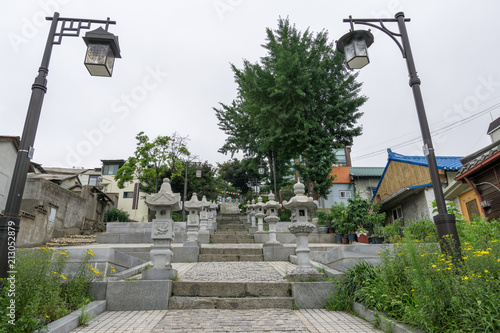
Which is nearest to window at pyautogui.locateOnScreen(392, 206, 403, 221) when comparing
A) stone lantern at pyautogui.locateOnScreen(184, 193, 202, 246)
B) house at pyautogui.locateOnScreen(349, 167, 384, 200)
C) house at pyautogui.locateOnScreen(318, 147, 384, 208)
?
house at pyautogui.locateOnScreen(318, 147, 384, 208)

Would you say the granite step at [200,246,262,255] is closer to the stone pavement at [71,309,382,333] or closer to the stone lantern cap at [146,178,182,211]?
the stone lantern cap at [146,178,182,211]

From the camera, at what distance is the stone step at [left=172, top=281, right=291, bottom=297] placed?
5367mm

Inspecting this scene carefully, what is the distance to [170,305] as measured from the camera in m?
5.17

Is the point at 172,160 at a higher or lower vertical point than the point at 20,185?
higher

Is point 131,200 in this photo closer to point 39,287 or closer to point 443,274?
point 39,287

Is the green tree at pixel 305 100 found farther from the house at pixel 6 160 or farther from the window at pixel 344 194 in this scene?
the house at pixel 6 160

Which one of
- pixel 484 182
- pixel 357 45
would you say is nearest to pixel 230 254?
pixel 357 45

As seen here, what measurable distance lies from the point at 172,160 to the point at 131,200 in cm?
1363

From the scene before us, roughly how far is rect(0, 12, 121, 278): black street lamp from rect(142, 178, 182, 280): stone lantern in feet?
7.45

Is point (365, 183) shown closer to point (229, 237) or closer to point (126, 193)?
point (229, 237)

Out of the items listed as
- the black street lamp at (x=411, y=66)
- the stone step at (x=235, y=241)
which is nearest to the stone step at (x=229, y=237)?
the stone step at (x=235, y=241)

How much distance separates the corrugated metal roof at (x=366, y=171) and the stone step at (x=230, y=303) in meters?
21.8

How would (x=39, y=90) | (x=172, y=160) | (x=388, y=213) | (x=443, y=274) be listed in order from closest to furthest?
(x=443, y=274)
(x=39, y=90)
(x=388, y=213)
(x=172, y=160)

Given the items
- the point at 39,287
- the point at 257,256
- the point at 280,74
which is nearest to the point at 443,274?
the point at 39,287
